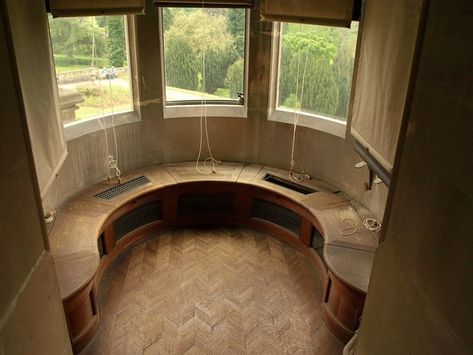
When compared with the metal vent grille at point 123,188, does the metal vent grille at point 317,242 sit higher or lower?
lower

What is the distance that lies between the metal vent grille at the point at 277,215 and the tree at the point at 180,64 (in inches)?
60.0

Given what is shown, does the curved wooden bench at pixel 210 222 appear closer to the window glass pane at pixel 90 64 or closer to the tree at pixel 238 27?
the window glass pane at pixel 90 64

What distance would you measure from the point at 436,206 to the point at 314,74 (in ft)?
10.4

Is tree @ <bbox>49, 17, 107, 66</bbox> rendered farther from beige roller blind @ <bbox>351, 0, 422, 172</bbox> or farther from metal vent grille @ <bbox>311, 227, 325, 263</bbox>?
metal vent grille @ <bbox>311, 227, 325, 263</bbox>

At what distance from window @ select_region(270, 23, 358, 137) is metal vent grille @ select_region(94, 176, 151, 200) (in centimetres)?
159

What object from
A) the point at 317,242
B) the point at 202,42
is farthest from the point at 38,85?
the point at 317,242

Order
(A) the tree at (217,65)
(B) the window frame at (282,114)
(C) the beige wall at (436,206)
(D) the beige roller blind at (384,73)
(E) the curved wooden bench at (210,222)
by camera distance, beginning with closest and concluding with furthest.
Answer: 1. (C) the beige wall at (436,206)
2. (D) the beige roller blind at (384,73)
3. (E) the curved wooden bench at (210,222)
4. (B) the window frame at (282,114)
5. (A) the tree at (217,65)

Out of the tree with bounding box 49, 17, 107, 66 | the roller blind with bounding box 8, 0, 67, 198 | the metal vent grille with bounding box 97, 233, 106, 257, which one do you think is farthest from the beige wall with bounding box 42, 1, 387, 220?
the roller blind with bounding box 8, 0, 67, 198

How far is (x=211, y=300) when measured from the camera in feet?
10.9

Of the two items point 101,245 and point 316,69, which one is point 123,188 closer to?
point 101,245

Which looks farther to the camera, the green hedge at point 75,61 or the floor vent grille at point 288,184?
the floor vent grille at point 288,184

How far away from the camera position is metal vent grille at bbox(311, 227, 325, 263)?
147 inches

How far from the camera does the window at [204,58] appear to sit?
4.16 m

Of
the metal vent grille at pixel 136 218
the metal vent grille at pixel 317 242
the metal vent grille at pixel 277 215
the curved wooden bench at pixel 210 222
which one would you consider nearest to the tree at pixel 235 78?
the curved wooden bench at pixel 210 222
